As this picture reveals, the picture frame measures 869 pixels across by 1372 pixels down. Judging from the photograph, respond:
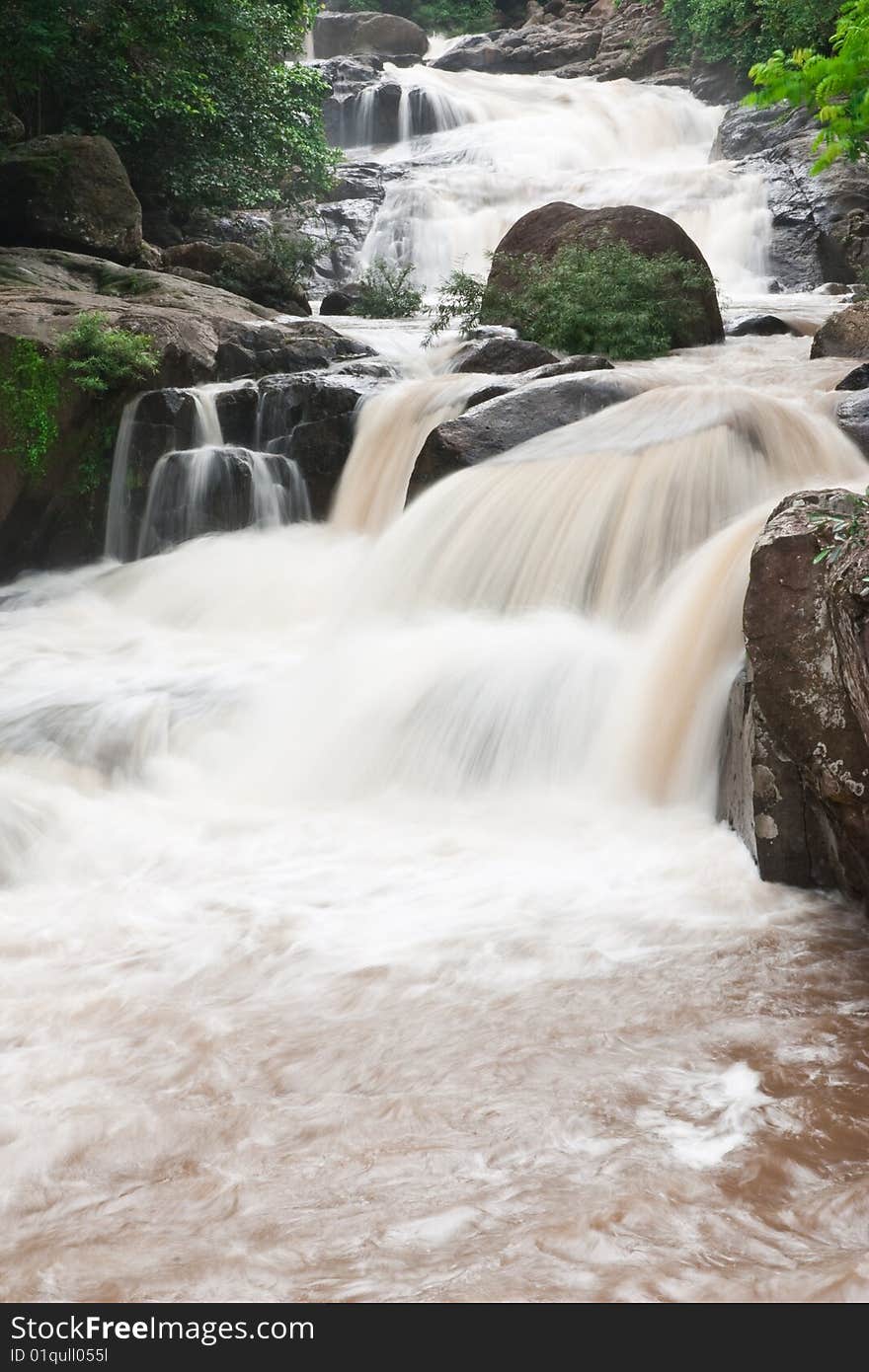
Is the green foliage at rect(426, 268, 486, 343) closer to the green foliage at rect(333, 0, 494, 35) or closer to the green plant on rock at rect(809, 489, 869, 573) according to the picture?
the green plant on rock at rect(809, 489, 869, 573)

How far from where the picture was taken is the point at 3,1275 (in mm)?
1992

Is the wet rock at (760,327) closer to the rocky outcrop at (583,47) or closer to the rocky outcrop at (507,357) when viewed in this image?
the rocky outcrop at (507,357)

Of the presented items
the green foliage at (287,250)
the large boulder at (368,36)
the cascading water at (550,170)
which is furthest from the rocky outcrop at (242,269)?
the large boulder at (368,36)

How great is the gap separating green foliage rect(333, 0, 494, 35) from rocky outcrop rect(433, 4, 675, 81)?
174 centimetres

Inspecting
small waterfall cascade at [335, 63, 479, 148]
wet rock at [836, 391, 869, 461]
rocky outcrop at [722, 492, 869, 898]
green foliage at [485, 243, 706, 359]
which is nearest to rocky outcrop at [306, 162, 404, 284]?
small waterfall cascade at [335, 63, 479, 148]

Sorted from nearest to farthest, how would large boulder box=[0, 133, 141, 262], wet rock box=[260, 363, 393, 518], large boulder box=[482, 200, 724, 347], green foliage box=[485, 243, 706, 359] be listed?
1. wet rock box=[260, 363, 393, 518]
2. green foliage box=[485, 243, 706, 359]
3. large boulder box=[482, 200, 724, 347]
4. large boulder box=[0, 133, 141, 262]

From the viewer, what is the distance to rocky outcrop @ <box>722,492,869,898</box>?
344 centimetres

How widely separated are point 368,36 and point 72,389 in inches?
1226

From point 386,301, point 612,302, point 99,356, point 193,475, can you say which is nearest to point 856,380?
point 612,302

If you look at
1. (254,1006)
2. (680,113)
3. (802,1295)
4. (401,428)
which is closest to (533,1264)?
(802,1295)

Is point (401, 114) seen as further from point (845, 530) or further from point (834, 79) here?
point (845, 530)

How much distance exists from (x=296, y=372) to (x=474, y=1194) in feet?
31.3

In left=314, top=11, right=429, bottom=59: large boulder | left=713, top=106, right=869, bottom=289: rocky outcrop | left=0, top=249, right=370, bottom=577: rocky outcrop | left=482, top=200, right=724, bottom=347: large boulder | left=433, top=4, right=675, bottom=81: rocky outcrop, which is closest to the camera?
left=0, top=249, right=370, bottom=577: rocky outcrop

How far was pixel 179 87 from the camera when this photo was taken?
15492mm
